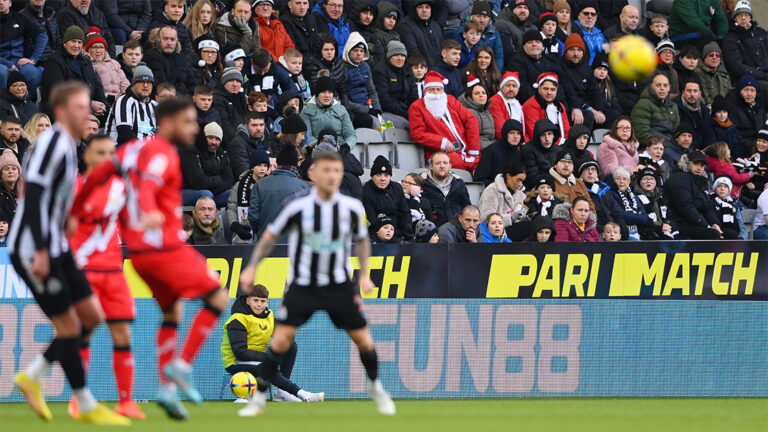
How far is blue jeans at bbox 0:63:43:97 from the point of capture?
52.1ft

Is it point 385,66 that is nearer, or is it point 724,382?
point 724,382

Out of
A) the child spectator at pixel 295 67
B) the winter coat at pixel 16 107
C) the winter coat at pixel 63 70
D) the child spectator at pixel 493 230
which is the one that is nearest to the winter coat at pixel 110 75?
the winter coat at pixel 63 70

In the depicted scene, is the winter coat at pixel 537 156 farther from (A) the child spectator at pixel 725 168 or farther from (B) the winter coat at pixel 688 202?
(A) the child spectator at pixel 725 168

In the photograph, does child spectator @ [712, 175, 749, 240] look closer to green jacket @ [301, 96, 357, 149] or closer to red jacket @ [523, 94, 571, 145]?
red jacket @ [523, 94, 571, 145]

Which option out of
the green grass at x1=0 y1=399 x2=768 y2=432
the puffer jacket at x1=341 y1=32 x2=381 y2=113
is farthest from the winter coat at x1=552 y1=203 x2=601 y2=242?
the puffer jacket at x1=341 y1=32 x2=381 y2=113

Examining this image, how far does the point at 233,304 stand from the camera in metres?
14.0

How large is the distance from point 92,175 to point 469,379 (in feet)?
19.9

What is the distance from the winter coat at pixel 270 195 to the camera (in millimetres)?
14539

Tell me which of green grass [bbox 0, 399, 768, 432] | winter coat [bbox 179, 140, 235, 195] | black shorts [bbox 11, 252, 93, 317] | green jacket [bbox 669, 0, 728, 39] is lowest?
green grass [bbox 0, 399, 768, 432]

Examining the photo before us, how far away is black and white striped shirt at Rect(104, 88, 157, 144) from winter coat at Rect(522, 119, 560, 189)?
5.36 metres

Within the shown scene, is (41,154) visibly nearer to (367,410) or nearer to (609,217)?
(367,410)

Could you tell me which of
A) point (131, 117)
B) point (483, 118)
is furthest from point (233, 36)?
point (483, 118)

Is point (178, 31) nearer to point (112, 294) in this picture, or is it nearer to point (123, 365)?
point (112, 294)

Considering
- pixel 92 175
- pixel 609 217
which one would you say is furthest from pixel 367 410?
pixel 609 217
